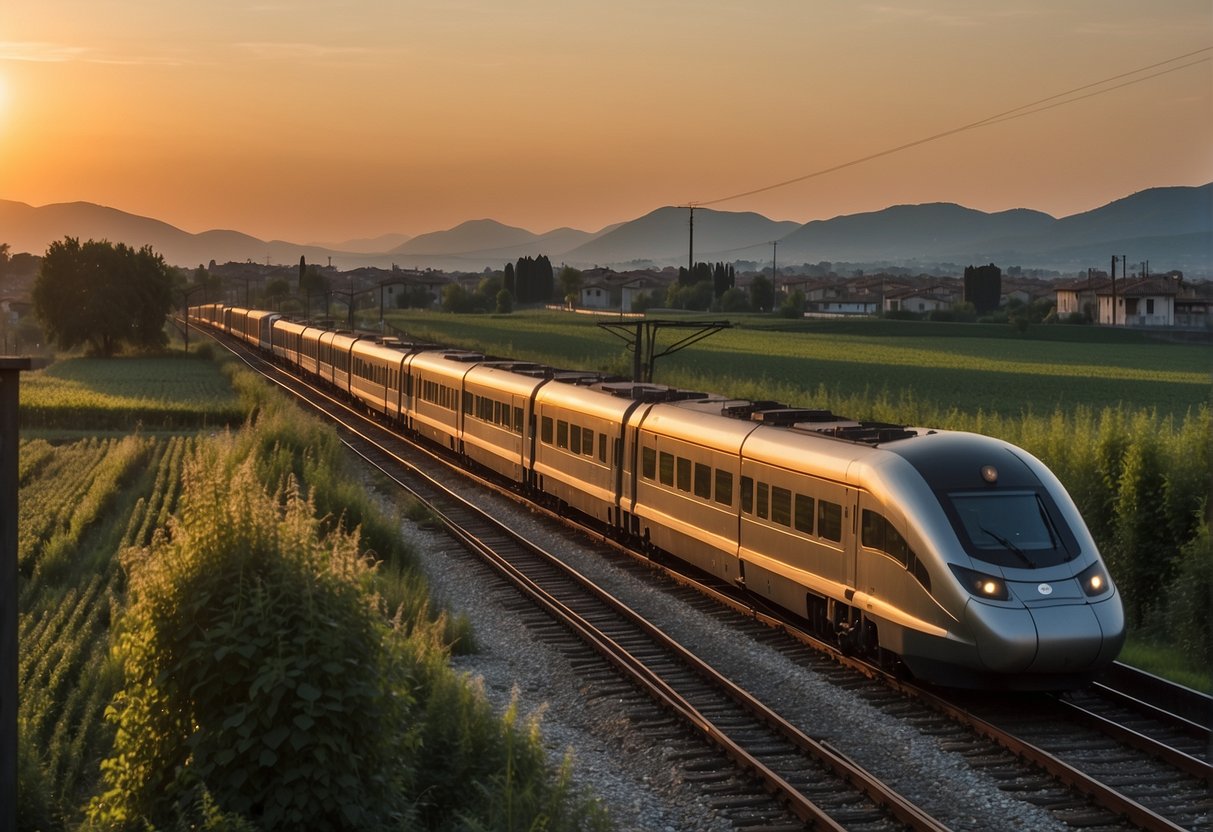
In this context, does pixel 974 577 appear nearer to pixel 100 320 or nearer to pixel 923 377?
Result: pixel 923 377

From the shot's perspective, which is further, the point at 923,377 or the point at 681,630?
the point at 923,377

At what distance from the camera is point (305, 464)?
32.5m

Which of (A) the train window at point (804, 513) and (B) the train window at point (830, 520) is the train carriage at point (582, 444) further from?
(B) the train window at point (830, 520)

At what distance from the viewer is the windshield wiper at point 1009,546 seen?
14.5 meters

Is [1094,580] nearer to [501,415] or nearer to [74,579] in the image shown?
[74,579]

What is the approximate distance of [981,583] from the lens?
1424 centimetres

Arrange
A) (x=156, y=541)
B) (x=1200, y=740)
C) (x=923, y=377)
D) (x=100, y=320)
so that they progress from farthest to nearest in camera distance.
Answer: (x=100, y=320)
(x=923, y=377)
(x=1200, y=740)
(x=156, y=541)

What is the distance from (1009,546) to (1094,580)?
95 centimetres

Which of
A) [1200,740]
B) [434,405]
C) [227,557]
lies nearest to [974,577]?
[1200,740]

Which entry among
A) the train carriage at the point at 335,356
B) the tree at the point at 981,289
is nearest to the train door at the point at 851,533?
the train carriage at the point at 335,356

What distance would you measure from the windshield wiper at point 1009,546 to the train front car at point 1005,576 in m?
0.01

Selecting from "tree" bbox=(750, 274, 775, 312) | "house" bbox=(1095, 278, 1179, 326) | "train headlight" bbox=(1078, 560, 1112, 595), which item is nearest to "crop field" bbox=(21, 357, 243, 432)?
"train headlight" bbox=(1078, 560, 1112, 595)

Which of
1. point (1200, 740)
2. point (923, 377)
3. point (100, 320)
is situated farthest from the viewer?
point (100, 320)

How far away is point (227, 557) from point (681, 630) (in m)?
10.6
